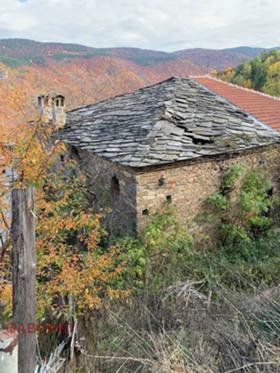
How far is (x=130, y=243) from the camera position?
24.0 feet

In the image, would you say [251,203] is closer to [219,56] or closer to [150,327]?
[150,327]

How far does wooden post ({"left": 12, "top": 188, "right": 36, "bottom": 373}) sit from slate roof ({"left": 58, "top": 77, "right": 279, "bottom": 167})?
15.7ft

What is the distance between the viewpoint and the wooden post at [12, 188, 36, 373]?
8.34ft

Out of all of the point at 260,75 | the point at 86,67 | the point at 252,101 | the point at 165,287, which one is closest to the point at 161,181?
the point at 165,287

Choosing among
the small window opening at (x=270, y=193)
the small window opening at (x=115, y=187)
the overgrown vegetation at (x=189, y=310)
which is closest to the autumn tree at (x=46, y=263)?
the overgrown vegetation at (x=189, y=310)

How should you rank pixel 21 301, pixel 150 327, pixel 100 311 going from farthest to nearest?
pixel 100 311
pixel 150 327
pixel 21 301

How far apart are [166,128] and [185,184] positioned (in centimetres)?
161

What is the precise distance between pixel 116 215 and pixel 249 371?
19.0 ft

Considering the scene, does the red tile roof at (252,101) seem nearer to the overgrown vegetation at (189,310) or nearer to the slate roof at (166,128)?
the slate roof at (166,128)

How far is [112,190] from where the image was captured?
29.0 ft

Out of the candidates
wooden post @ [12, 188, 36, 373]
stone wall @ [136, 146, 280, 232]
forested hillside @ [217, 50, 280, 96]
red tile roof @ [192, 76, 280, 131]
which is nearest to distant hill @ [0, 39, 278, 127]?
stone wall @ [136, 146, 280, 232]

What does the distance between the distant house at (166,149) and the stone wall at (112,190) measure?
0.08 ft

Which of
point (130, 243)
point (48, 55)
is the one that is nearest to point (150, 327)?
point (130, 243)

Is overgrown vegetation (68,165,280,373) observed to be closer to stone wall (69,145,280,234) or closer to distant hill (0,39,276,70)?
stone wall (69,145,280,234)
